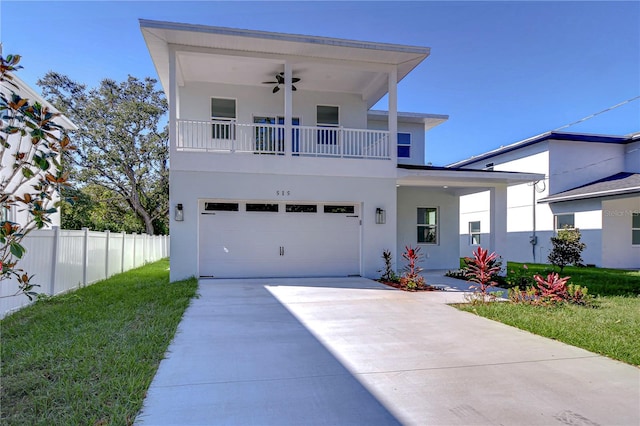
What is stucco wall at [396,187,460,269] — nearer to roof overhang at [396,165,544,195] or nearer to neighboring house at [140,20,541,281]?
neighboring house at [140,20,541,281]

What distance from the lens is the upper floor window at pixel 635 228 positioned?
15.6 m

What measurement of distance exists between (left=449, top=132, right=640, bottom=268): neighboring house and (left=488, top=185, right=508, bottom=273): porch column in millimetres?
5544

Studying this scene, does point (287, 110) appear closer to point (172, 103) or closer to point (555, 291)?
point (172, 103)

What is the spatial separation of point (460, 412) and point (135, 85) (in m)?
29.2

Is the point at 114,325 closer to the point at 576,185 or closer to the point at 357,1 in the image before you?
the point at 357,1

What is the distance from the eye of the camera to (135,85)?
26141 mm

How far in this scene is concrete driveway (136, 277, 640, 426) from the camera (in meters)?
A: 3.04

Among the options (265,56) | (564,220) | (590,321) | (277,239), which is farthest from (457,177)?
(564,220)

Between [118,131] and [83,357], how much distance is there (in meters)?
25.0

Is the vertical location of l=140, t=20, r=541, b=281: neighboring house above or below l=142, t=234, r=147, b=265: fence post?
above

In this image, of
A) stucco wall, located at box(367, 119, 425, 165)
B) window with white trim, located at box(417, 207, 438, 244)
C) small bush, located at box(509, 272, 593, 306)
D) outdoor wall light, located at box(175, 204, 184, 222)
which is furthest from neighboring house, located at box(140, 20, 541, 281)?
small bush, located at box(509, 272, 593, 306)

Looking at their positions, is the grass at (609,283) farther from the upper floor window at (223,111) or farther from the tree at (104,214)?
the tree at (104,214)

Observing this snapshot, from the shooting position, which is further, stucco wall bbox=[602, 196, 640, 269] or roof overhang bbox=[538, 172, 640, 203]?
stucco wall bbox=[602, 196, 640, 269]

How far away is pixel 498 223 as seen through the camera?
12.2 m
